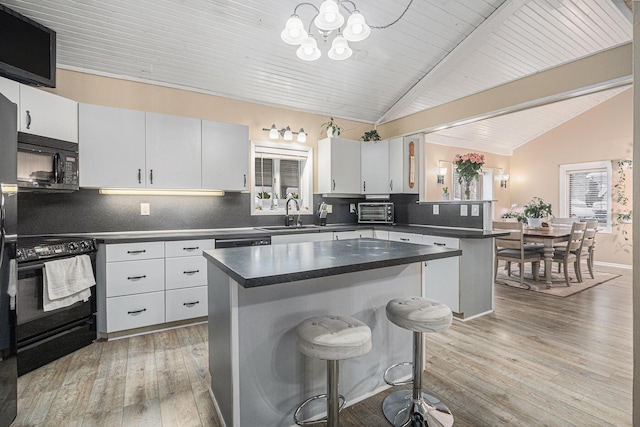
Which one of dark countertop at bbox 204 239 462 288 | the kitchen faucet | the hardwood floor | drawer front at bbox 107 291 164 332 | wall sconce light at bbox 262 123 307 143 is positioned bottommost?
the hardwood floor

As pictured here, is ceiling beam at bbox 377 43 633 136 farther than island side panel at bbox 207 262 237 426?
Yes

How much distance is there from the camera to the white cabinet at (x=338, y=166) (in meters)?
4.57

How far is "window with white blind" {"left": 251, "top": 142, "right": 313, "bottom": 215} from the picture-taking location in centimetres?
433

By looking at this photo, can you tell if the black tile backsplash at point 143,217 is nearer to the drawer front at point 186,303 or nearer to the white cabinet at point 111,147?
the white cabinet at point 111,147

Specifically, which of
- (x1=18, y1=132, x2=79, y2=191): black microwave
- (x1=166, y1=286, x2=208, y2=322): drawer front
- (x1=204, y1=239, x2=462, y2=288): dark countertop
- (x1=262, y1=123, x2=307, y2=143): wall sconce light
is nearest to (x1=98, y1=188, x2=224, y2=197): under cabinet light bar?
(x1=18, y1=132, x2=79, y2=191): black microwave

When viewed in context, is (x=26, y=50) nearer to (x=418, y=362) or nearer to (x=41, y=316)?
(x=41, y=316)

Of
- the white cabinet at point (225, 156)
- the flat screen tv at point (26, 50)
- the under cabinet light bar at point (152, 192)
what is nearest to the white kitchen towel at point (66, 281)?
the under cabinet light bar at point (152, 192)

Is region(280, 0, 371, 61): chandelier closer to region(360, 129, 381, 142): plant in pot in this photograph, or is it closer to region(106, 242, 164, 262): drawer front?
region(106, 242, 164, 262): drawer front

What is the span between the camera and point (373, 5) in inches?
125

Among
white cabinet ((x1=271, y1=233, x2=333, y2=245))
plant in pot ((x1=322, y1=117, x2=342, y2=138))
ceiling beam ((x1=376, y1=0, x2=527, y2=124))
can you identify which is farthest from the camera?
plant in pot ((x1=322, y1=117, x2=342, y2=138))

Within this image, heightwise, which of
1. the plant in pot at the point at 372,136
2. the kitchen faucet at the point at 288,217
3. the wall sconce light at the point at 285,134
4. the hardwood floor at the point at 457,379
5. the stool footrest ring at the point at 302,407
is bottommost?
the hardwood floor at the point at 457,379

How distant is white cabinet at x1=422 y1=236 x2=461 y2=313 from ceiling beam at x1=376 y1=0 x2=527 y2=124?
2.28 metres

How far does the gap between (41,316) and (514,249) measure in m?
5.64

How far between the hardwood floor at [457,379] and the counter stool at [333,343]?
45 cm
